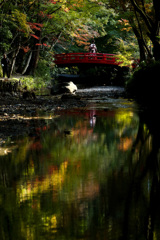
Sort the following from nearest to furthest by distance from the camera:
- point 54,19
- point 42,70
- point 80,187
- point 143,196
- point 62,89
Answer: point 143,196 < point 80,187 < point 62,89 < point 54,19 < point 42,70

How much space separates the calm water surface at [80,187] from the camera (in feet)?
7.93

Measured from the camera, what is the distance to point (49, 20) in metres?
18.7

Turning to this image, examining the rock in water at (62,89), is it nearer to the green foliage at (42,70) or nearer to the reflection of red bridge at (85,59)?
the green foliage at (42,70)

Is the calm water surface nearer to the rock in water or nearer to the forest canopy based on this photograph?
the forest canopy

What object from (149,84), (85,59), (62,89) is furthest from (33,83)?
(85,59)

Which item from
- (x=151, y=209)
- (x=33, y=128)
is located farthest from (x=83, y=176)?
(x=33, y=128)

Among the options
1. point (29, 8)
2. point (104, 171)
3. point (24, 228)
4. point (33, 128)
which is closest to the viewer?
point (24, 228)

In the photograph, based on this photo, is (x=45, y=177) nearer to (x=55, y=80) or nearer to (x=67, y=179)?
(x=67, y=179)

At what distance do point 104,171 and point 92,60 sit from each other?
953 inches

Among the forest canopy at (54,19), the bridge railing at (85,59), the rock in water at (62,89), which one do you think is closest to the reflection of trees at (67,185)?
the forest canopy at (54,19)

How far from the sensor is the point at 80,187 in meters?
3.31

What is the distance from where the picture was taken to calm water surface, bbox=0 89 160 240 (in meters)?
2.42

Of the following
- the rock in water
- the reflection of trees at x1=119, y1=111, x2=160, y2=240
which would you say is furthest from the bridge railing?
the reflection of trees at x1=119, y1=111, x2=160, y2=240

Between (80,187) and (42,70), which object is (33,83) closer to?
(42,70)
